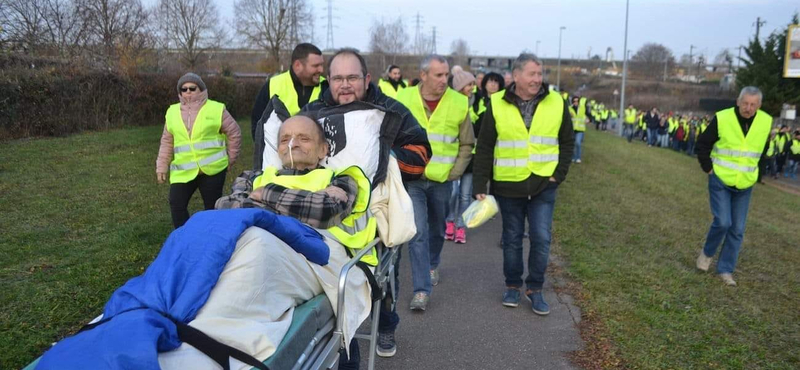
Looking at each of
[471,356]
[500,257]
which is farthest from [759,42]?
[471,356]

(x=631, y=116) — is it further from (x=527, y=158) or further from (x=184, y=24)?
(x=527, y=158)

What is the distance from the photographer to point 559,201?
33.1ft

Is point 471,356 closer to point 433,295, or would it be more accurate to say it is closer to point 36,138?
point 433,295

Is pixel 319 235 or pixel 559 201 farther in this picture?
pixel 559 201

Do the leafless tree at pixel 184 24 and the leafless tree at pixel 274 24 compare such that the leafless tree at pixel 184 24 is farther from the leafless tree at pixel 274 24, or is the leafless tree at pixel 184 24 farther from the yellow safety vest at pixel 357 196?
the yellow safety vest at pixel 357 196

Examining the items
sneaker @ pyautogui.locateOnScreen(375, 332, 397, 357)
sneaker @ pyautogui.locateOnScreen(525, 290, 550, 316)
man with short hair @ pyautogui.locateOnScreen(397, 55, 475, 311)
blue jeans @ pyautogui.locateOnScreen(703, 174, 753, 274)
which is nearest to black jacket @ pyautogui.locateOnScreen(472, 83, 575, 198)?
man with short hair @ pyautogui.locateOnScreen(397, 55, 475, 311)

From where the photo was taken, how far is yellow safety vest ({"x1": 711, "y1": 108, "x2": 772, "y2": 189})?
5680 mm

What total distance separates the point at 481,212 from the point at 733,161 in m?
2.95

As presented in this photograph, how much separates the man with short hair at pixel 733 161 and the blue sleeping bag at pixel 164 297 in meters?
5.08

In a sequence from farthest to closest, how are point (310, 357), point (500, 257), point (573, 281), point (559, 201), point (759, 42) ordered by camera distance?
point (759, 42) → point (559, 201) → point (500, 257) → point (573, 281) → point (310, 357)

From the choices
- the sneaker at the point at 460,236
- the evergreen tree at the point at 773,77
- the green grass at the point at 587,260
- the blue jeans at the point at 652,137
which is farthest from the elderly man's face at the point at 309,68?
the evergreen tree at the point at 773,77

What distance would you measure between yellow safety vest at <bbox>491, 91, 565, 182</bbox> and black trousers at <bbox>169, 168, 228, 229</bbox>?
2.80m

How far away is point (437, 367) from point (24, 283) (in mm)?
3482

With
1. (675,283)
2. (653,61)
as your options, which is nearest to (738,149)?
(675,283)
